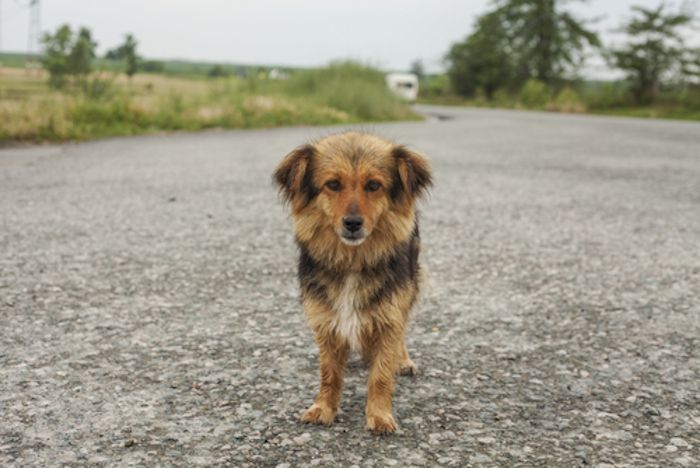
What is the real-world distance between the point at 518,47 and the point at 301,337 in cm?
5531

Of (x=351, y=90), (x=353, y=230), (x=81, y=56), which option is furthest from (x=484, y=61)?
(x=353, y=230)

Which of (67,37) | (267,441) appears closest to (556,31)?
(67,37)

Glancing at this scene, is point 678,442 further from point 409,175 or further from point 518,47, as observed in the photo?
point 518,47

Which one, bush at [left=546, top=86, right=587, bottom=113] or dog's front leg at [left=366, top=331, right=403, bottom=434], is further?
bush at [left=546, top=86, right=587, bottom=113]

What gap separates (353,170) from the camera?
3018 mm

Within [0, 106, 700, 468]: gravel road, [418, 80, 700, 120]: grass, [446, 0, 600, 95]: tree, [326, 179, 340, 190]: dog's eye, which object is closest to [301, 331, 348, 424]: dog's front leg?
[0, 106, 700, 468]: gravel road

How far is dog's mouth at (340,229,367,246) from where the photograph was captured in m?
2.90

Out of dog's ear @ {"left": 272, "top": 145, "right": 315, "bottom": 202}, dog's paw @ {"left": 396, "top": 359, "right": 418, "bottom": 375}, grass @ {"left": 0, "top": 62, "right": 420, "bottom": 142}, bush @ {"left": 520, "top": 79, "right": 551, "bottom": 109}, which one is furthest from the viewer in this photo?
bush @ {"left": 520, "top": 79, "right": 551, "bottom": 109}

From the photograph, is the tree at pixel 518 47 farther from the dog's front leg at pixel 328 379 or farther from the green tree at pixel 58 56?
the dog's front leg at pixel 328 379

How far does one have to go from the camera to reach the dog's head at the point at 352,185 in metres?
2.96

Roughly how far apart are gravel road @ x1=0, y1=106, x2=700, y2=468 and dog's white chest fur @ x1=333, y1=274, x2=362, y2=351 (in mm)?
538

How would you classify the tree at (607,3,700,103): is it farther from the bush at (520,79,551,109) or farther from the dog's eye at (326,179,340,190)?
the dog's eye at (326,179,340,190)

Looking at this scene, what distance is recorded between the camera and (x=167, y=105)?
18.8 meters

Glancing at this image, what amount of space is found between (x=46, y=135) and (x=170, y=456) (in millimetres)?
13643
